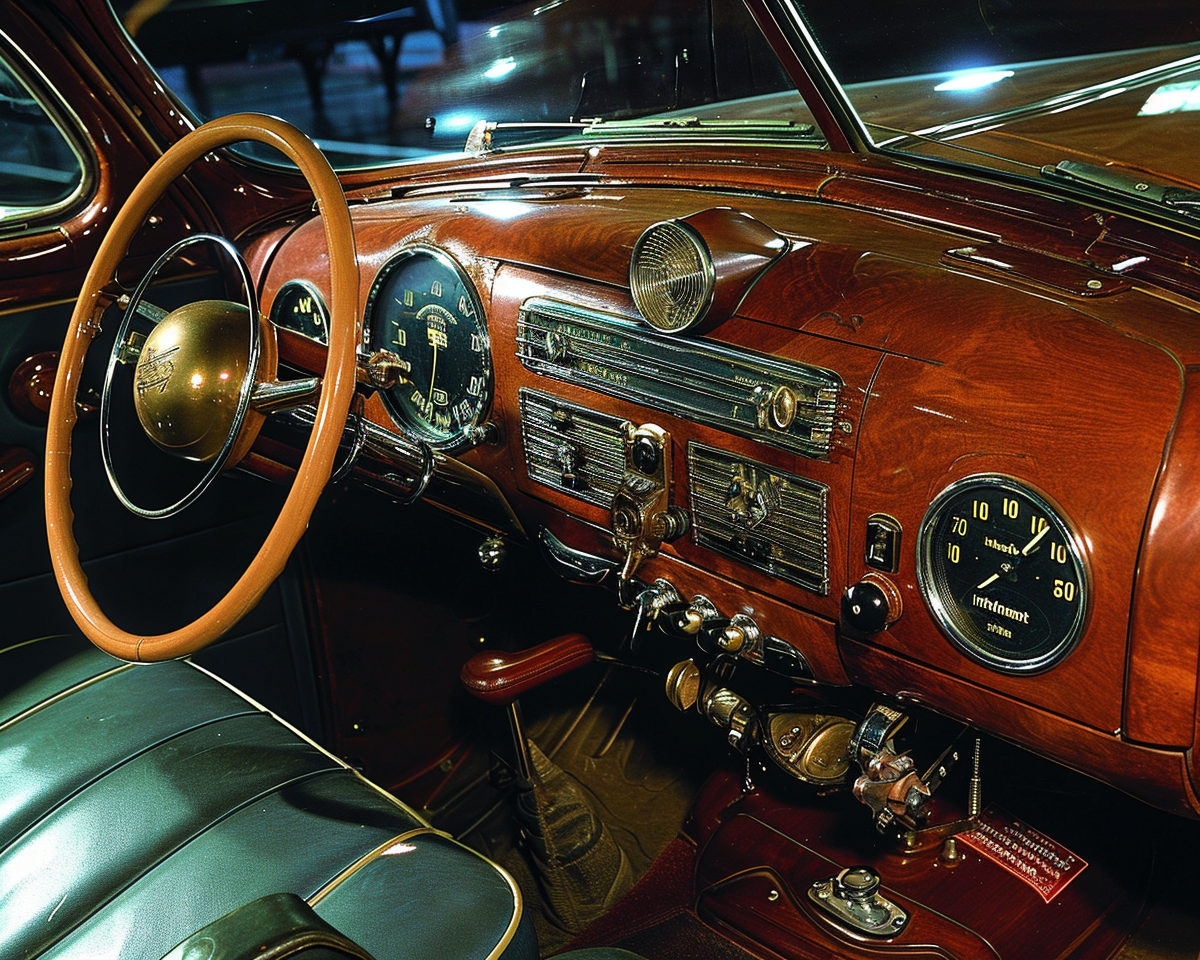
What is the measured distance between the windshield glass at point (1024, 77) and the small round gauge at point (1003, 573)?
0.55 meters

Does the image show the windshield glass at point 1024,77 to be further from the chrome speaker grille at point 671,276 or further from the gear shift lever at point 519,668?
the gear shift lever at point 519,668

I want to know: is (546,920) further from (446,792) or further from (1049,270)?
(1049,270)

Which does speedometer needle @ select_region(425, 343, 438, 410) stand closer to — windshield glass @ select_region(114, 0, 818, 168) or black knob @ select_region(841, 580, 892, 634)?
windshield glass @ select_region(114, 0, 818, 168)

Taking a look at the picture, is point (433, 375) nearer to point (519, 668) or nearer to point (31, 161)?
point (519, 668)

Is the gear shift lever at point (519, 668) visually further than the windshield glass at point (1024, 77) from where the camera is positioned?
Yes

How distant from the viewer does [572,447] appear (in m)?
1.73

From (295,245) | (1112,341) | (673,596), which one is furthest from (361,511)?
(1112,341)

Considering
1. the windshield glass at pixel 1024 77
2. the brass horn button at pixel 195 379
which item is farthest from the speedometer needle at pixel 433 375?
the windshield glass at pixel 1024 77

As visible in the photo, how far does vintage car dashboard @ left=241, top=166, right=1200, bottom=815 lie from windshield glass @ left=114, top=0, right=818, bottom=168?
0.20m

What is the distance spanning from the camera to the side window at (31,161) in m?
2.06

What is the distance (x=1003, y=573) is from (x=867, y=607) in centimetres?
17

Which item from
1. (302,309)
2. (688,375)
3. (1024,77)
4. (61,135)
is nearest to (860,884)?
(688,375)

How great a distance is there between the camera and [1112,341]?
3.88 feet

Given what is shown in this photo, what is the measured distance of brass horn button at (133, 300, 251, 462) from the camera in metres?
1.48
